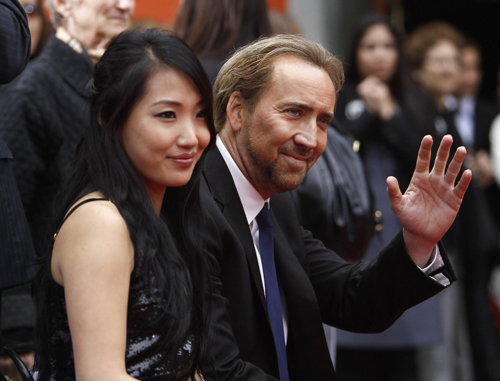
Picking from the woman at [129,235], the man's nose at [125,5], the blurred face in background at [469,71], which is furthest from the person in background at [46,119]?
the blurred face in background at [469,71]

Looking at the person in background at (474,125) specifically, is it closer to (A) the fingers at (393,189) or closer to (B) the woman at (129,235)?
(A) the fingers at (393,189)

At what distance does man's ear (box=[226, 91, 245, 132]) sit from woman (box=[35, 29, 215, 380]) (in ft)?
1.84

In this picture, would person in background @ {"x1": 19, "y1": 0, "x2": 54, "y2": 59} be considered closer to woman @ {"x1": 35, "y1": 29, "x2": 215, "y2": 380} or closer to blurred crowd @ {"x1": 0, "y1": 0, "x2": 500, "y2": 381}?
blurred crowd @ {"x1": 0, "y1": 0, "x2": 500, "y2": 381}

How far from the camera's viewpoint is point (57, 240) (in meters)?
1.82

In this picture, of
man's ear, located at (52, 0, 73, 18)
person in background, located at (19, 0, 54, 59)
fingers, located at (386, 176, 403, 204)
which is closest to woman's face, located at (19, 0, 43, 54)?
person in background, located at (19, 0, 54, 59)

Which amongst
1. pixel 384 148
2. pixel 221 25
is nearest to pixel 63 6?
pixel 221 25

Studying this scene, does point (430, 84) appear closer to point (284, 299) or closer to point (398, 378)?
point (398, 378)

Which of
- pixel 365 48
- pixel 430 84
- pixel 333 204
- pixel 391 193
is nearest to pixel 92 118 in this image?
pixel 391 193

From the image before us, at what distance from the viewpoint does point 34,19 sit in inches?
128

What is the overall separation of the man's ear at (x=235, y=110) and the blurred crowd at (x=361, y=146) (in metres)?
0.53

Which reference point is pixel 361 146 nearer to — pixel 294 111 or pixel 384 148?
pixel 384 148

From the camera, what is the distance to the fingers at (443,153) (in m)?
2.31

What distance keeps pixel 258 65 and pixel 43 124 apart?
79cm

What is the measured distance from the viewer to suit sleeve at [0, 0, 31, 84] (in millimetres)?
1989
